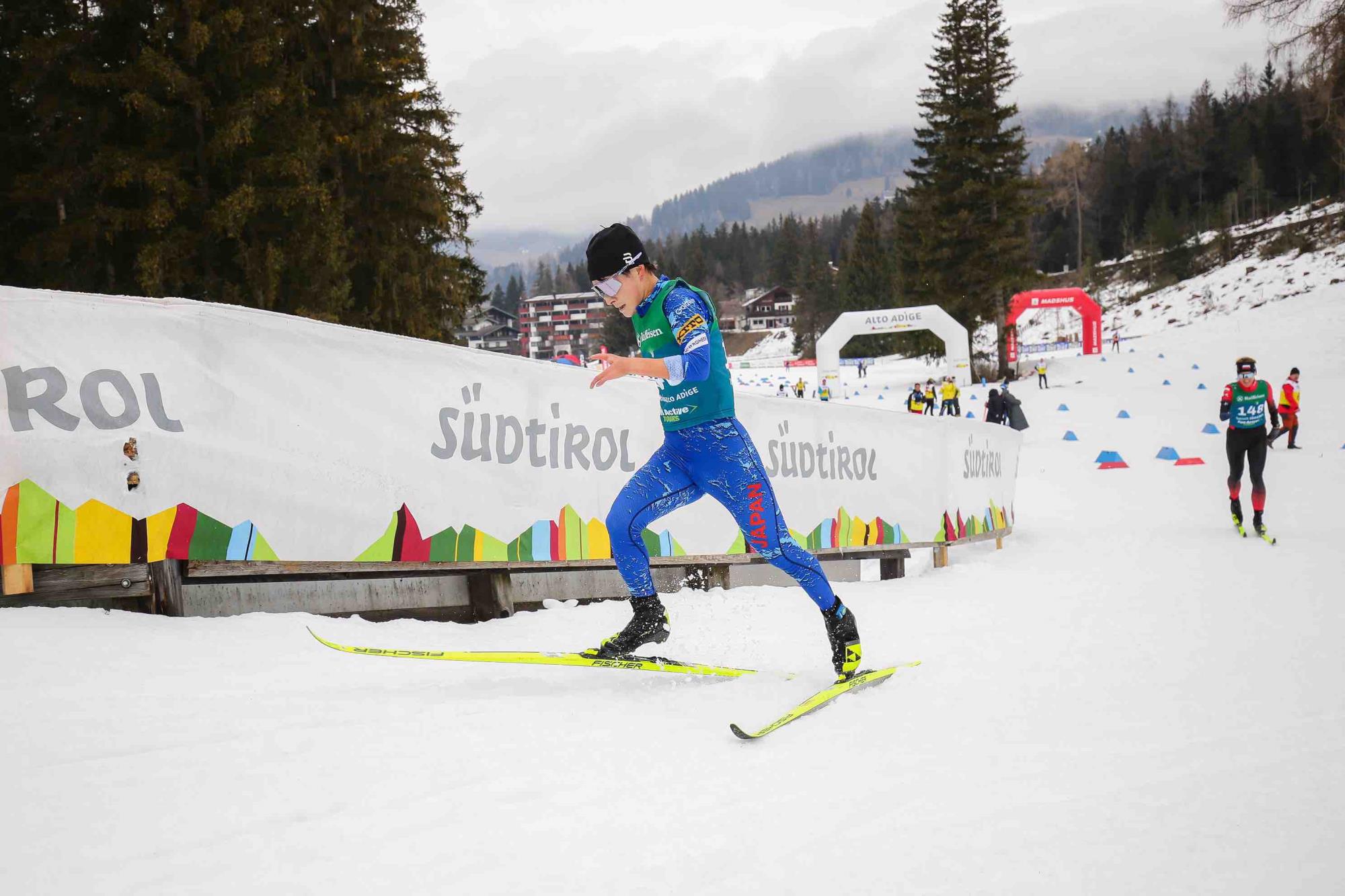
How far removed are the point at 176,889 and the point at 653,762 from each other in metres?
1.43

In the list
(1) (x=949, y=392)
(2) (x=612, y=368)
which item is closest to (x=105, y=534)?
(2) (x=612, y=368)

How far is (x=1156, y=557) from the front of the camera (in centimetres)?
825

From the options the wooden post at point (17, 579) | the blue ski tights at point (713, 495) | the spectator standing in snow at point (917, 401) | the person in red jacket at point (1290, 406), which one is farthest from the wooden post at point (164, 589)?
the spectator standing in snow at point (917, 401)

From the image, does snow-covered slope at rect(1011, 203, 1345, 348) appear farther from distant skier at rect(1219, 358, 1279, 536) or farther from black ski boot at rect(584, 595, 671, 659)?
black ski boot at rect(584, 595, 671, 659)

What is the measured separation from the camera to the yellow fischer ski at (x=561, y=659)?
3641 millimetres

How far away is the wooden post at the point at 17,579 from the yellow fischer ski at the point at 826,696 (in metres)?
3.16

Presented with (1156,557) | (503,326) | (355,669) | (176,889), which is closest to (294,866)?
(176,889)

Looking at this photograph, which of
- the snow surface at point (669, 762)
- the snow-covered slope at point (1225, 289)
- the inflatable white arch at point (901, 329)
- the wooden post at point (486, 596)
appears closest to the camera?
the snow surface at point (669, 762)

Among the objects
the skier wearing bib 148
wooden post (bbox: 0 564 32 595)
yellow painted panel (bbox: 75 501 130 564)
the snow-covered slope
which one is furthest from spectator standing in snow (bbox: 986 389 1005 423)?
the snow-covered slope

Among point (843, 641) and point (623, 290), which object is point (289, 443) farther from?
point (843, 641)

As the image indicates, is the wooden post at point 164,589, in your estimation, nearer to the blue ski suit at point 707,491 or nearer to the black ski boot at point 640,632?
the black ski boot at point 640,632

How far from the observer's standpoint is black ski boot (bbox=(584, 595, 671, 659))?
3.89m

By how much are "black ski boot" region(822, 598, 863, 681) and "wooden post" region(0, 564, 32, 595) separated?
3.59m

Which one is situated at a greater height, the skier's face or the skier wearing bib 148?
the skier's face
